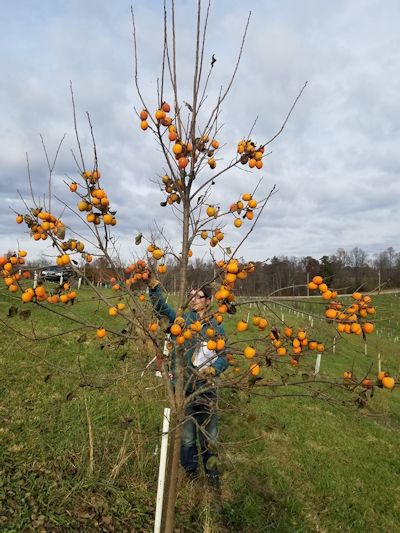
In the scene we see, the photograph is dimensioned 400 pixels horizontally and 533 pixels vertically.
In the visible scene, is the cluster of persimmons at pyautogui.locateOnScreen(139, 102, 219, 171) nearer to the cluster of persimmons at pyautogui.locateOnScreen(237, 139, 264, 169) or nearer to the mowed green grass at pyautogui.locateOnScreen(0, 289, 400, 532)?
the cluster of persimmons at pyautogui.locateOnScreen(237, 139, 264, 169)

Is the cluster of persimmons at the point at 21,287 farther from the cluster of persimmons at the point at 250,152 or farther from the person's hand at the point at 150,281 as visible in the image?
the cluster of persimmons at the point at 250,152

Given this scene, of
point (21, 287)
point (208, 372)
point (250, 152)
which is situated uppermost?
point (250, 152)

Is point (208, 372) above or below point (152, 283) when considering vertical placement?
below

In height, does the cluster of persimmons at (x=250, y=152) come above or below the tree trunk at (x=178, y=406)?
above

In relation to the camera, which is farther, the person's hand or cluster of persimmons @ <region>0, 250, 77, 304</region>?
the person's hand

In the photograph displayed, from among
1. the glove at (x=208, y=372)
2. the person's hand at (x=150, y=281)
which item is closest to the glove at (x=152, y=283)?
the person's hand at (x=150, y=281)

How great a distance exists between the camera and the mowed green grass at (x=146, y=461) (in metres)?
3.17

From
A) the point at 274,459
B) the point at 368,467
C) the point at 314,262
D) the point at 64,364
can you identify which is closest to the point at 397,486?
the point at 368,467

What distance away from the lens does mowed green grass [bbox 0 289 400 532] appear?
10.4 ft

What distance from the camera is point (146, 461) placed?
157 inches

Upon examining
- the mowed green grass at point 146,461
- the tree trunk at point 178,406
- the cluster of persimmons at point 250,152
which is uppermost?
the cluster of persimmons at point 250,152

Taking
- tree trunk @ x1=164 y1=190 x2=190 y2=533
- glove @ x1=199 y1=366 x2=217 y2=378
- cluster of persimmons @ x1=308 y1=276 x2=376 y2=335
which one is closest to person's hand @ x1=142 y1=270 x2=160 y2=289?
tree trunk @ x1=164 y1=190 x2=190 y2=533

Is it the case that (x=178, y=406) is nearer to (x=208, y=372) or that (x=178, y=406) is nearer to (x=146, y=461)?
(x=208, y=372)

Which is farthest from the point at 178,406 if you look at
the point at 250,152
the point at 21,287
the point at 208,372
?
the point at 250,152
